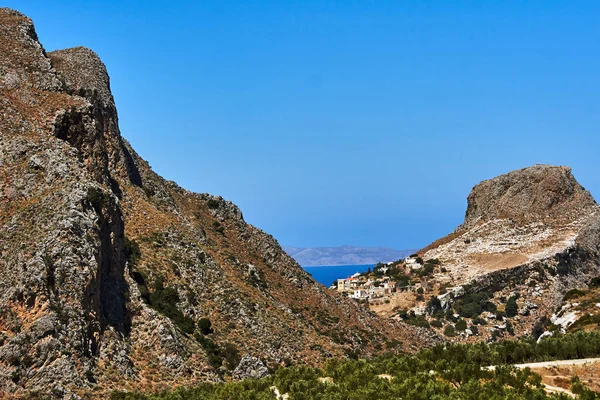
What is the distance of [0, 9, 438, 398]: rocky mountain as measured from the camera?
3131cm

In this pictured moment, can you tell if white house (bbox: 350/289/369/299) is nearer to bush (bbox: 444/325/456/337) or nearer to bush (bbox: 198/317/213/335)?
bush (bbox: 444/325/456/337)

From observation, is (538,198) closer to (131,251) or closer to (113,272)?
(131,251)

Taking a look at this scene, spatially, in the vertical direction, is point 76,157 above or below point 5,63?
below

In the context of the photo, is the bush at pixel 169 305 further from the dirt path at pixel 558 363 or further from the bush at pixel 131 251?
the dirt path at pixel 558 363

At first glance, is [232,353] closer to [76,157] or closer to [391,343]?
[76,157]

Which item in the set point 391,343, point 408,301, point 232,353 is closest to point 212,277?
point 232,353

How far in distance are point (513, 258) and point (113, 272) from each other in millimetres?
72334

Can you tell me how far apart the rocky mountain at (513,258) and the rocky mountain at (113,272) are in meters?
22.8

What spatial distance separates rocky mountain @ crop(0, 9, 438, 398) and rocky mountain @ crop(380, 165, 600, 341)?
22.8 metres

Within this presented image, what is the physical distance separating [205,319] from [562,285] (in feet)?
200

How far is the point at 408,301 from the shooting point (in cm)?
9431

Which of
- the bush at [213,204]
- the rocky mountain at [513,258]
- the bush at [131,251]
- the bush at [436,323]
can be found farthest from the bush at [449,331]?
the bush at [131,251]

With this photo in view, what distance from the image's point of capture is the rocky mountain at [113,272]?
31.3 meters

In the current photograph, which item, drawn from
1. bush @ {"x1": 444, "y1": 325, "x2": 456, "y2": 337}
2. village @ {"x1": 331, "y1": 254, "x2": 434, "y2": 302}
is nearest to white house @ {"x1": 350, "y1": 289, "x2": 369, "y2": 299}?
village @ {"x1": 331, "y1": 254, "x2": 434, "y2": 302}
